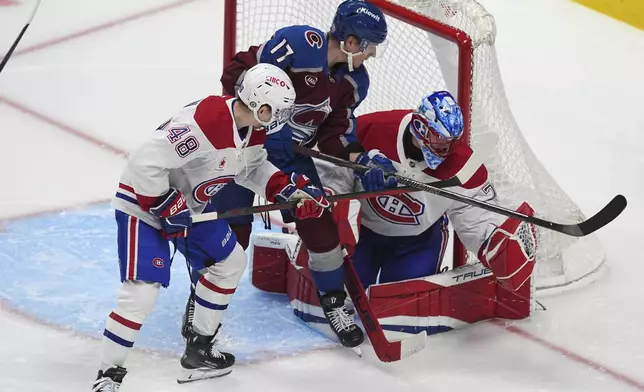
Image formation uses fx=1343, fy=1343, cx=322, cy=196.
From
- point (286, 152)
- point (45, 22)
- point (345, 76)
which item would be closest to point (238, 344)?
point (286, 152)

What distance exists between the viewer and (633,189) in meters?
4.98

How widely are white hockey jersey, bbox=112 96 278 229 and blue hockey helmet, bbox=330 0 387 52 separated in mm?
454

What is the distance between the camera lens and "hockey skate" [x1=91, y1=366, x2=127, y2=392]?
3.40 m

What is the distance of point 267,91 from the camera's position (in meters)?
3.32

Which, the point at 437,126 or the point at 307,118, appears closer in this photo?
the point at 437,126

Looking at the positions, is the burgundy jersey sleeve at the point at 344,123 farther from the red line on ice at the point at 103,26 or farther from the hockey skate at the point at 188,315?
the red line on ice at the point at 103,26

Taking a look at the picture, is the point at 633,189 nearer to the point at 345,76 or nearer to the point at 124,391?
the point at 345,76

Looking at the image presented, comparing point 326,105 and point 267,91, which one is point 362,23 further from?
point 267,91

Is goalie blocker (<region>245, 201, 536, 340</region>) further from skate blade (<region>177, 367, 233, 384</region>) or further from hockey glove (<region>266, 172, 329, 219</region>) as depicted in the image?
skate blade (<region>177, 367, 233, 384</region>)

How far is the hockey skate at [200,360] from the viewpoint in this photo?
3625mm

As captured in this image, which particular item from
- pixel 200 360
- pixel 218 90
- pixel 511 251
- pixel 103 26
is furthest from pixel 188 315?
pixel 103 26

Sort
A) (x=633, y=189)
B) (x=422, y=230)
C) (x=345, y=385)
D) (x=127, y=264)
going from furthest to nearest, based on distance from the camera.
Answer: (x=633, y=189) → (x=422, y=230) → (x=345, y=385) → (x=127, y=264)

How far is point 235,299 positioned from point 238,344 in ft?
1.00

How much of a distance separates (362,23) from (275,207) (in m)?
0.59
